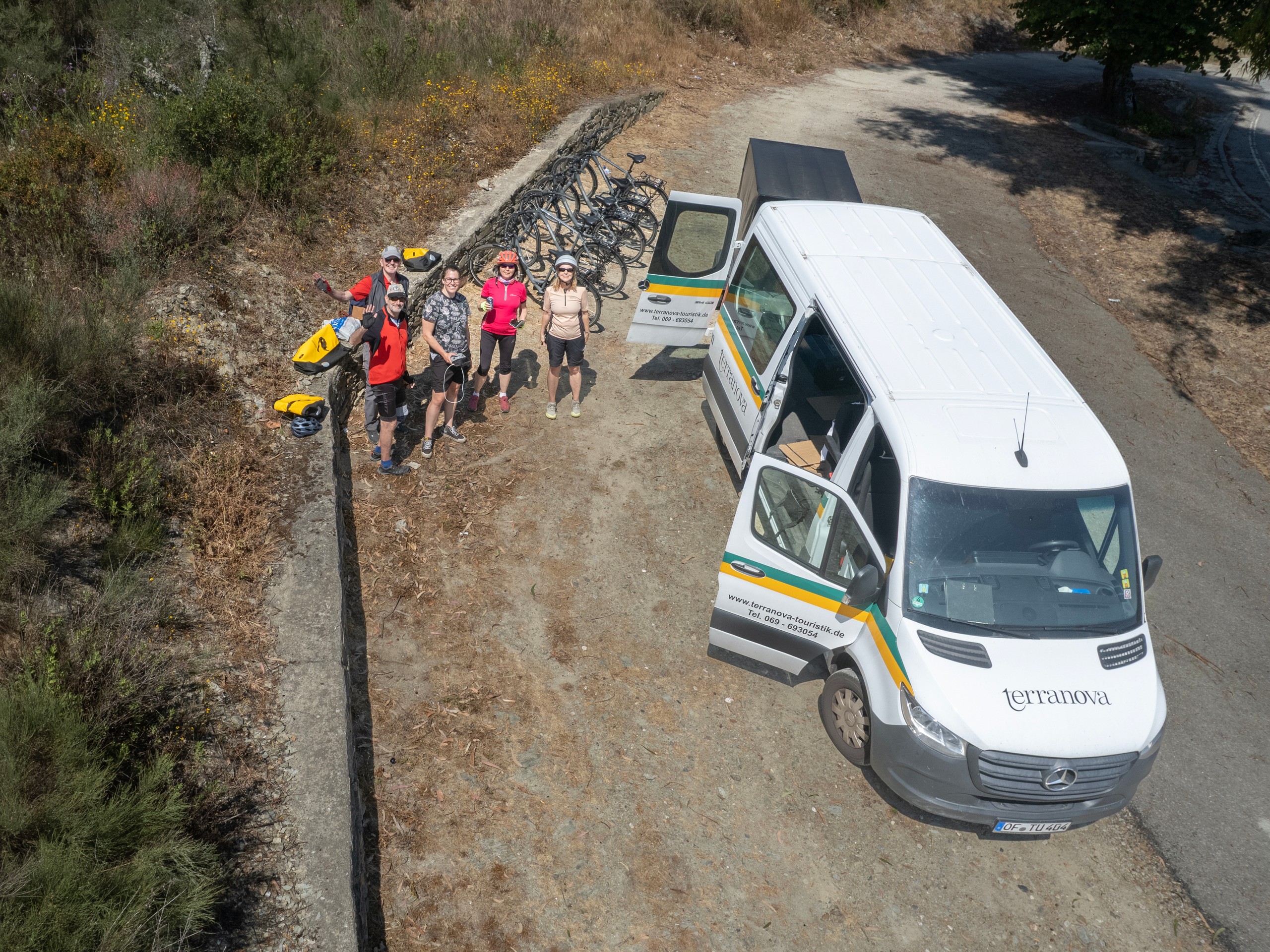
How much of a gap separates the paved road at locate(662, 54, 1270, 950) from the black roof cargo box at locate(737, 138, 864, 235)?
10.8 ft

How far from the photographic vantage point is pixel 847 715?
5879 millimetres

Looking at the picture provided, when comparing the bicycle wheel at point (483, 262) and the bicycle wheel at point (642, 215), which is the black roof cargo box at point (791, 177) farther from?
the bicycle wheel at point (483, 262)

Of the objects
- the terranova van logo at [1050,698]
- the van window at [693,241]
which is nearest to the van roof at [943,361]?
the van window at [693,241]

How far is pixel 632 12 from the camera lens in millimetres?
19562

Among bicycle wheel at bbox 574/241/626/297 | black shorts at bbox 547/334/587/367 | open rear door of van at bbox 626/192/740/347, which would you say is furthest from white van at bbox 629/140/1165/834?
bicycle wheel at bbox 574/241/626/297

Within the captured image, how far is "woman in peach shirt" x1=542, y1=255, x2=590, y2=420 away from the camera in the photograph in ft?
26.6

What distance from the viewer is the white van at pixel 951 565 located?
5094 mm

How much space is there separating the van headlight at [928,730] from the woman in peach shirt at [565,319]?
4.70m

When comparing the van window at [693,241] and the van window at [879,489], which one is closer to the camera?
the van window at [879,489]

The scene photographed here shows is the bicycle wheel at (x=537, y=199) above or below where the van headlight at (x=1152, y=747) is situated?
→ above

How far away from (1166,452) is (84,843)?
418 inches

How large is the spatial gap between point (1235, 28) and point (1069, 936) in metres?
17.1

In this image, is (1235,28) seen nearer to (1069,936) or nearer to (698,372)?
(698,372)

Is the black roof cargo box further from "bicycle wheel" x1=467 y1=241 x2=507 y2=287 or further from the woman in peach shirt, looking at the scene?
"bicycle wheel" x1=467 y1=241 x2=507 y2=287
